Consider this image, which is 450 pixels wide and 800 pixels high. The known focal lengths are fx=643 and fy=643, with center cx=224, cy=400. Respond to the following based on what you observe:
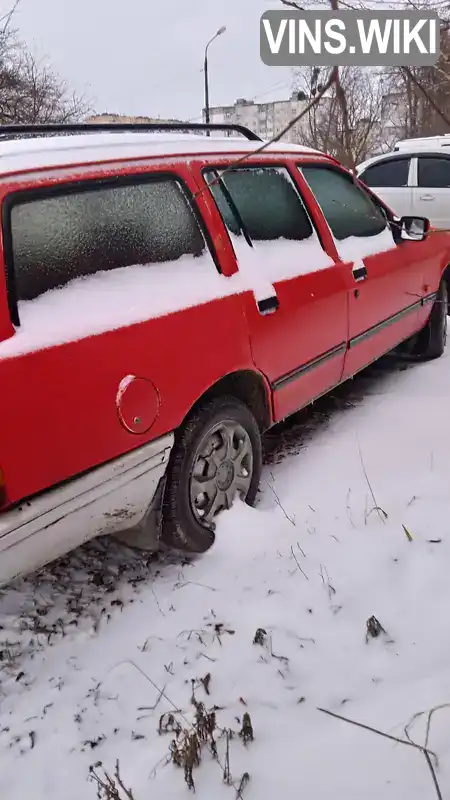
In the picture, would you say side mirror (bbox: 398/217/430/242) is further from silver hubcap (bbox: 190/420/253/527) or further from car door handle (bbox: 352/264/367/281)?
silver hubcap (bbox: 190/420/253/527)

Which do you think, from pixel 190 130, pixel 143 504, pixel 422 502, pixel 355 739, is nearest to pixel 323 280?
pixel 190 130

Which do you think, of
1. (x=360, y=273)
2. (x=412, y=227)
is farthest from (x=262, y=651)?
(x=412, y=227)

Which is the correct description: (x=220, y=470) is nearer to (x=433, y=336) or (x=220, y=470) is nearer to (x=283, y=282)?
(x=283, y=282)

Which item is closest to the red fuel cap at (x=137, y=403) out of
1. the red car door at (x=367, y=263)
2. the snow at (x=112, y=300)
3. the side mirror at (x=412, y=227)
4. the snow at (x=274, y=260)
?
the snow at (x=112, y=300)

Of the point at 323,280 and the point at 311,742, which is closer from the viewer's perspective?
the point at 311,742

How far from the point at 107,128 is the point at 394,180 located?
7.66 metres

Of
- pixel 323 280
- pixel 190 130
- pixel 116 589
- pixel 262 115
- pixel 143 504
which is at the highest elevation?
pixel 262 115

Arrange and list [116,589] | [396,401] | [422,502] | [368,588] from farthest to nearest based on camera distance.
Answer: [396,401]
[422,502]
[116,589]
[368,588]

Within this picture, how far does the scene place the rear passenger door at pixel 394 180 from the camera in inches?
378

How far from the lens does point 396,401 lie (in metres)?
4.23

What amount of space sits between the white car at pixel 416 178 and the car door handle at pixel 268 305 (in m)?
7.08

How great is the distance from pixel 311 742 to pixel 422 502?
54.0 inches

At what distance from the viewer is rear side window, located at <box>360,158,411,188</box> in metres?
9.62

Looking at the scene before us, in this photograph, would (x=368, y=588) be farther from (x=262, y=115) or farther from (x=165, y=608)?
(x=262, y=115)
